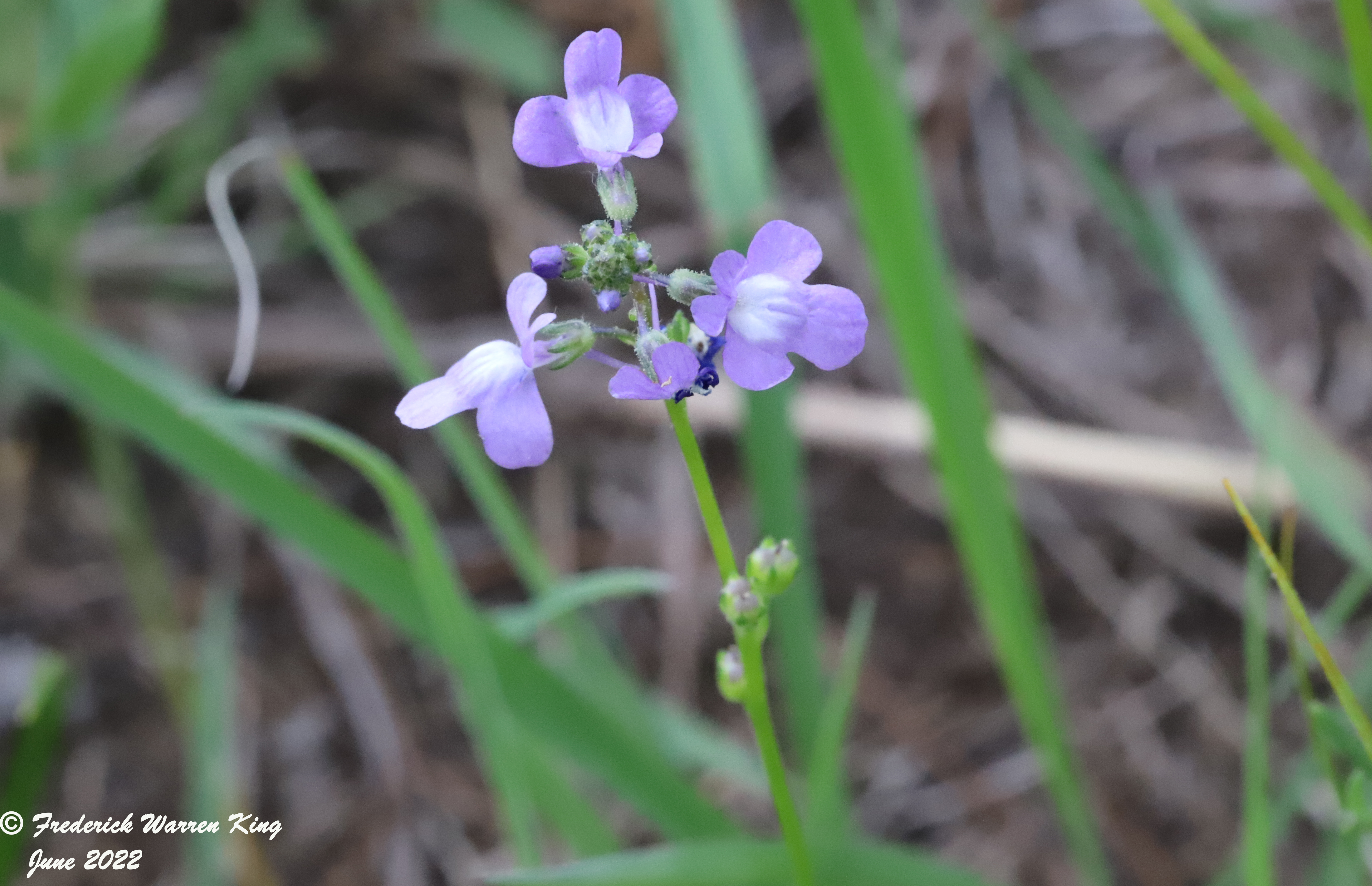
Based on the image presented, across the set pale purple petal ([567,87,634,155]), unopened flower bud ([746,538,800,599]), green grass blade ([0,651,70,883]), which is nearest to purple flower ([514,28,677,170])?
pale purple petal ([567,87,634,155])

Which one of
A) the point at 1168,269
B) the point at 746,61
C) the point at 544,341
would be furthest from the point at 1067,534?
the point at 544,341

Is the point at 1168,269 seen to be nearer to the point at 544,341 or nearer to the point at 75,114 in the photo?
the point at 544,341

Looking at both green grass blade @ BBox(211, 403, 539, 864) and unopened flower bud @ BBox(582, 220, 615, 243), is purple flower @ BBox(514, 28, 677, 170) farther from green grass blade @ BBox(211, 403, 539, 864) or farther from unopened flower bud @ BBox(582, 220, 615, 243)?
green grass blade @ BBox(211, 403, 539, 864)

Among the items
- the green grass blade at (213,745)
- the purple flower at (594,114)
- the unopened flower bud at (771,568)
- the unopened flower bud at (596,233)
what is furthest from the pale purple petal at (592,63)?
the green grass blade at (213,745)

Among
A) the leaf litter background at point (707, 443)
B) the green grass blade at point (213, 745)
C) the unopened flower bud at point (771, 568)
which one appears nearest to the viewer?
A: the unopened flower bud at point (771, 568)

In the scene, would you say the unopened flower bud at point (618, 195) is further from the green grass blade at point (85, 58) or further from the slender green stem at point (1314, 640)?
the green grass blade at point (85, 58)

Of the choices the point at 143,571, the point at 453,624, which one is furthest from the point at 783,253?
the point at 143,571
